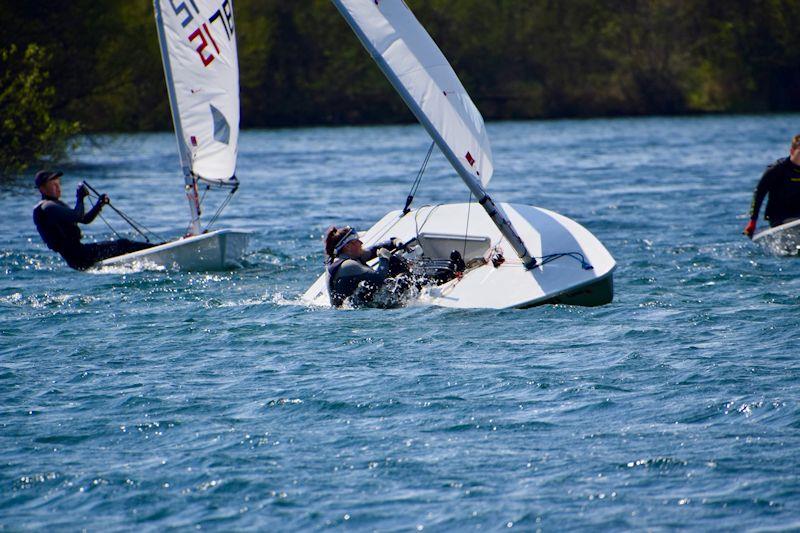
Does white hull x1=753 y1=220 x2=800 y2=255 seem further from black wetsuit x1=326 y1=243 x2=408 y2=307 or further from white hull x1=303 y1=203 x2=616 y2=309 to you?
black wetsuit x1=326 y1=243 x2=408 y2=307

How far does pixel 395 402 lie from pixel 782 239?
25.3 feet

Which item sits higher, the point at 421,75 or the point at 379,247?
the point at 421,75

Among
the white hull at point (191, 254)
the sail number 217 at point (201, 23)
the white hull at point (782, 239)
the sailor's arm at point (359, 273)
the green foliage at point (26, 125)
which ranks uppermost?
the sail number 217 at point (201, 23)

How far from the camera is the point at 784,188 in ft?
48.4

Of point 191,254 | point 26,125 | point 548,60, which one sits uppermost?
point 26,125

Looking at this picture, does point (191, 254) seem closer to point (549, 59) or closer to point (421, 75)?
point (421, 75)

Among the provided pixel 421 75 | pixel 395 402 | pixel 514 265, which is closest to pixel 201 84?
pixel 421 75

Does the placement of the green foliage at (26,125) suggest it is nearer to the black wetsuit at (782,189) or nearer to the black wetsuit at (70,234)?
the black wetsuit at (70,234)

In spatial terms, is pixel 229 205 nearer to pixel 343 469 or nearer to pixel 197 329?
pixel 197 329

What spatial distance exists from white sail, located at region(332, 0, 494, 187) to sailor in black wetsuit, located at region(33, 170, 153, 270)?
14.7ft

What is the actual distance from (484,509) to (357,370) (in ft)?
10.5

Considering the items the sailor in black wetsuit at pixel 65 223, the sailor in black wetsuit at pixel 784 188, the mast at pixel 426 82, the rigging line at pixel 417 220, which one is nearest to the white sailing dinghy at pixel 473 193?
the mast at pixel 426 82

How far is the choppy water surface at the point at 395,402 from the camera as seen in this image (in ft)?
21.7

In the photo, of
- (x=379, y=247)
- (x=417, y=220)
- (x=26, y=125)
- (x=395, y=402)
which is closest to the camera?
(x=395, y=402)
